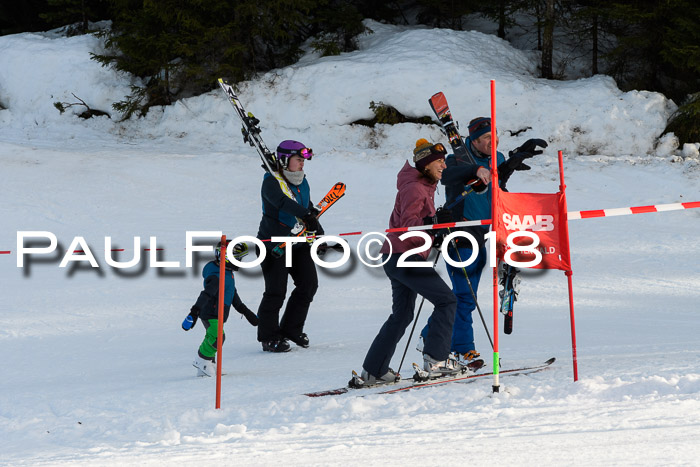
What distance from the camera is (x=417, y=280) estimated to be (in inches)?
208

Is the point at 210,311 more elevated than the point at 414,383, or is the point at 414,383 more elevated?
the point at 210,311

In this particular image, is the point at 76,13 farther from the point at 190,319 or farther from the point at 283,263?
the point at 190,319

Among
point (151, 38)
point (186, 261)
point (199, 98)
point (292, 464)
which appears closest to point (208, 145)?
point (199, 98)

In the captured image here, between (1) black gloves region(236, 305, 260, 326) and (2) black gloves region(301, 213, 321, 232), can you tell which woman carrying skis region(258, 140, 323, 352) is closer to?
(2) black gloves region(301, 213, 321, 232)

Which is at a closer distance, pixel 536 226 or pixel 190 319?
pixel 536 226

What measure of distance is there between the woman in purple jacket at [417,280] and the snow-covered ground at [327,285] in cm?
33

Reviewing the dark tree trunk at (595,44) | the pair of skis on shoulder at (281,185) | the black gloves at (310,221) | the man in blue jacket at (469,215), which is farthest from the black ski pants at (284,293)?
the dark tree trunk at (595,44)

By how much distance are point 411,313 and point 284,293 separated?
2080 mm

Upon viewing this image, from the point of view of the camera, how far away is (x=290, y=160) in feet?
23.5

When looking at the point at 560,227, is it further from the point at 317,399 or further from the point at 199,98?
the point at 199,98

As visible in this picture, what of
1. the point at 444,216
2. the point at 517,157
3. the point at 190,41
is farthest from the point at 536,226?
the point at 190,41

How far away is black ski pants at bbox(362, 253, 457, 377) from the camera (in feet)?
17.4

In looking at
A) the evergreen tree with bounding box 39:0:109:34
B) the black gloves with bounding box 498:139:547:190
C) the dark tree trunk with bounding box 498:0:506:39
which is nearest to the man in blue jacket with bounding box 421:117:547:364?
the black gloves with bounding box 498:139:547:190

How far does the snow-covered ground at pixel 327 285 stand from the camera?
4406mm
